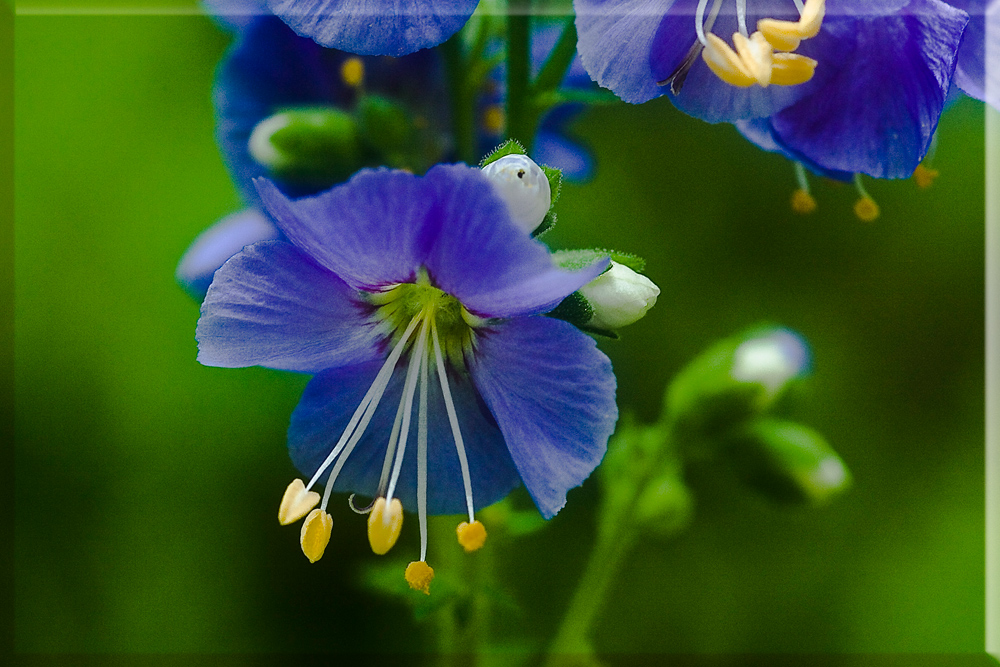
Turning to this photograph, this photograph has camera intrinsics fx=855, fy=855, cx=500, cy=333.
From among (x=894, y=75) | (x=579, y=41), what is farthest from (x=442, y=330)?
(x=894, y=75)

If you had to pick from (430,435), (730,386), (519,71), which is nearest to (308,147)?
(519,71)

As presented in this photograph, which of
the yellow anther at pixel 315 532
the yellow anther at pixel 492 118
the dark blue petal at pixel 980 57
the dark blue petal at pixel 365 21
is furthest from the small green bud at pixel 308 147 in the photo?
the dark blue petal at pixel 980 57

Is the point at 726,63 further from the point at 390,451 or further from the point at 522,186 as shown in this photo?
the point at 390,451

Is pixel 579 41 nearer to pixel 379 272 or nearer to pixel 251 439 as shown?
pixel 379 272

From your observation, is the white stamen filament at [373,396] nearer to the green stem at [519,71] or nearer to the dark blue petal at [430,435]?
the dark blue petal at [430,435]

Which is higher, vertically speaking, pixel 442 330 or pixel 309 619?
pixel 442 330

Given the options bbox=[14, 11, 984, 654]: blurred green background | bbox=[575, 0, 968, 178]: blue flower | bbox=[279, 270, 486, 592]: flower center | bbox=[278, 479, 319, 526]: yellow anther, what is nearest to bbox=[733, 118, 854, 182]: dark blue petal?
bbox=[575, 0, 968, 178]: blue flower
